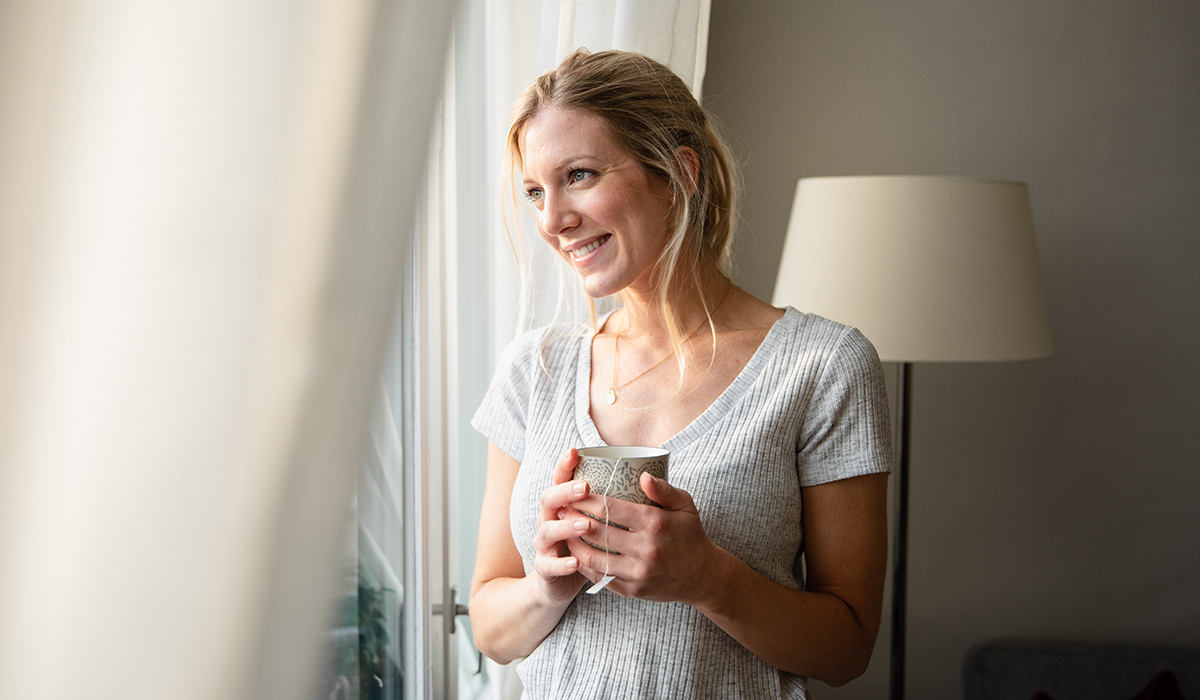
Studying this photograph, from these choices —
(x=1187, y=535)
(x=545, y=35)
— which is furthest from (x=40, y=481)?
(x=1187, y=535)

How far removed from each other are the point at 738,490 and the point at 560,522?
10.6 inches

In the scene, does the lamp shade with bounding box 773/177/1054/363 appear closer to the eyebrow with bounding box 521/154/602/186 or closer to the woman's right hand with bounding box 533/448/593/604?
the eyebrow with bounding box 521/154/602/186

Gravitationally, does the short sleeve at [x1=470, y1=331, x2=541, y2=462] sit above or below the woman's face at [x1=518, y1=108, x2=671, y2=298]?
below

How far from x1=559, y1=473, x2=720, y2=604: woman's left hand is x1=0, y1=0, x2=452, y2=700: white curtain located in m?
0.58

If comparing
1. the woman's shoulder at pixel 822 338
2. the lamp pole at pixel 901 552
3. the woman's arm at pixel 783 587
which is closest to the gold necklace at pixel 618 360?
the woman's shoulder at pixel 822 338

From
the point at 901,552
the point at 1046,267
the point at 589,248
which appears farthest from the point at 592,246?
the point at 1046,267

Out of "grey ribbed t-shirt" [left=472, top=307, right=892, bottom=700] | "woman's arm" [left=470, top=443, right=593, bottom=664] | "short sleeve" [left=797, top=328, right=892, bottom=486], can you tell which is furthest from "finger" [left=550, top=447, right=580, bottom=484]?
"short sleeve" [left=797, top=328, right=892, bottom=486]

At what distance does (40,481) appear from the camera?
158mm

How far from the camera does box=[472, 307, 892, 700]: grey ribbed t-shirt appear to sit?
0.95 metres

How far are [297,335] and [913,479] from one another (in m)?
2.19

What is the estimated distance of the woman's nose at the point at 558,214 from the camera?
1.06 m

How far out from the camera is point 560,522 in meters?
0.78

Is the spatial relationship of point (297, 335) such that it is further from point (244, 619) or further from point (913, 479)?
point (913, 479)

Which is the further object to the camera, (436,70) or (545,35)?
(545,35)
